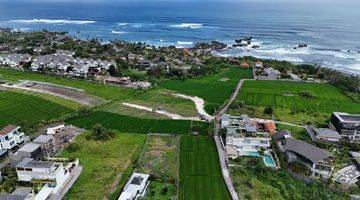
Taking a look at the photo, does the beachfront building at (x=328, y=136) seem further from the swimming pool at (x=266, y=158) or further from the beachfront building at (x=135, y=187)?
the beachfront building at (x=135, y=187)

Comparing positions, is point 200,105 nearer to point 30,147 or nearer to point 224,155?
point 224,155

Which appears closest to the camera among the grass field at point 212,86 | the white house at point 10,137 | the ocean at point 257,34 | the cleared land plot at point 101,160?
the cleared land plot at point 101,160

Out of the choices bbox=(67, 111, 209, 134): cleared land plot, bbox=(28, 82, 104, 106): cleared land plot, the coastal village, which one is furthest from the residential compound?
bbox=(67, 111, 209, 134): cleared land plot

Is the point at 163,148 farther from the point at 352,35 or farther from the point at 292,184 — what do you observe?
the point at 352,35

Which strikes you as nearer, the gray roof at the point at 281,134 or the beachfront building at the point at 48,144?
the beachfront building at the point at 48,144

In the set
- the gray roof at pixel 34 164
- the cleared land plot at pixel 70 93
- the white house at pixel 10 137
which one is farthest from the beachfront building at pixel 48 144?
the cleared land plot at pixel 70 93

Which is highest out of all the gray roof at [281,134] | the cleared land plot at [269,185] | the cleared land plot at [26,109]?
the cleared land plot at [26,109]
